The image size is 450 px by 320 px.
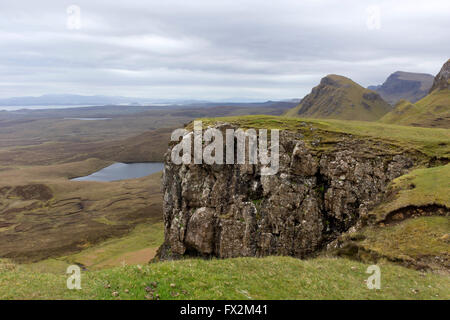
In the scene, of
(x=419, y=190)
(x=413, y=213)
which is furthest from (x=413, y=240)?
(x=419, y=190)

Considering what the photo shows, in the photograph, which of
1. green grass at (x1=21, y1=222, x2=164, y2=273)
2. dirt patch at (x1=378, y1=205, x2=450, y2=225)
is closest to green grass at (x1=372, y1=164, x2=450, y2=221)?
dirt patch at (x1=378, y1=205, x2=450, y2=225)

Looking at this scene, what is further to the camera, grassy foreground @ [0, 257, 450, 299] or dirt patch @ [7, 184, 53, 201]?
dirt patch @ [7, 184, 53, 201]

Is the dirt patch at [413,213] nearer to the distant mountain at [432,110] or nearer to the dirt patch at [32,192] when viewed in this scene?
the distant mountain at [432,110]

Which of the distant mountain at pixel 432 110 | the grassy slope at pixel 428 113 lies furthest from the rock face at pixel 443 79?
the grassy slope at pixel 428 113

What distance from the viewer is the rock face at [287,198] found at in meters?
44.8

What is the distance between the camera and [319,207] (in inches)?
1811

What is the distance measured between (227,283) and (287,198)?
2958 centimetres

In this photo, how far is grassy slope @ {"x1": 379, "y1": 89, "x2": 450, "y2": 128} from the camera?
120750 millimetres

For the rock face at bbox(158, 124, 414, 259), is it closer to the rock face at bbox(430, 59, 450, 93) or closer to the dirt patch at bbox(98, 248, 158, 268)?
Answer: the dirt patch at bbox(98, 248, 158, 268)

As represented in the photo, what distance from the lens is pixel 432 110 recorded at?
139375 millimetres

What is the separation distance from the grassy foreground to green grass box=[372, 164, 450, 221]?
13327 mm
